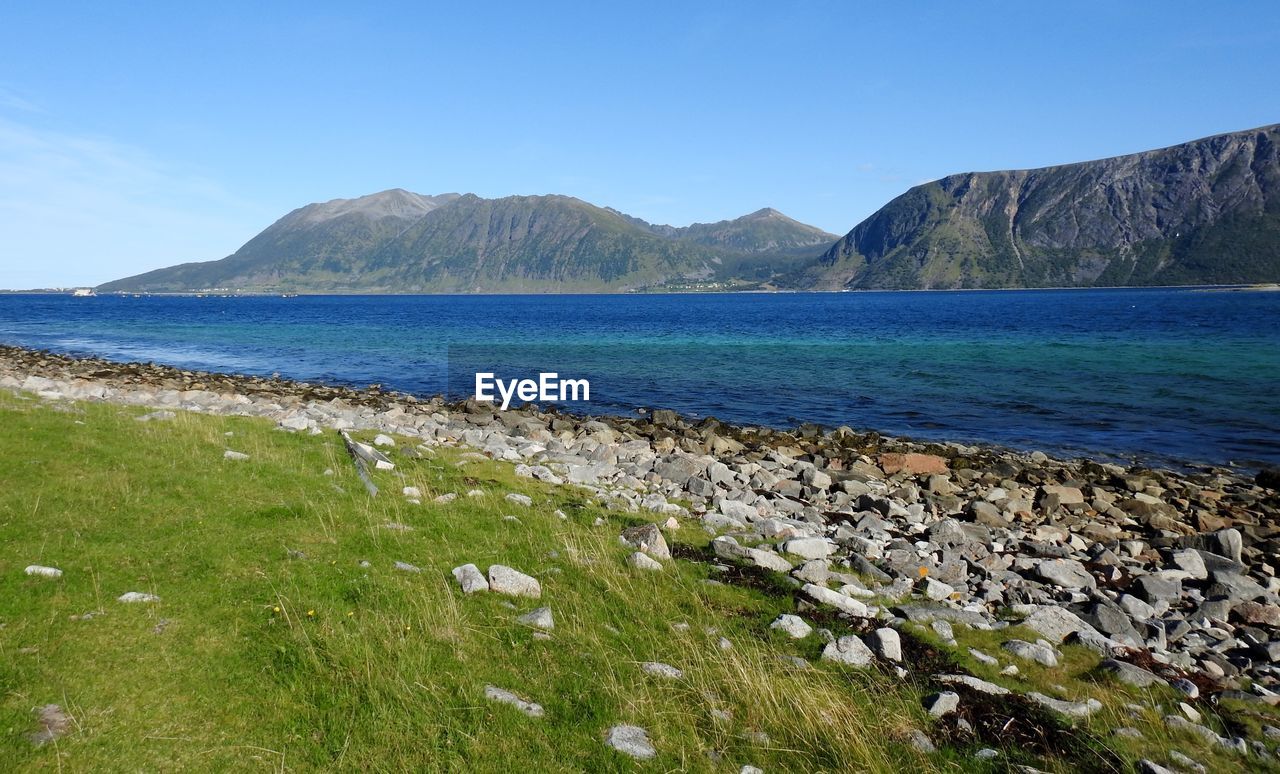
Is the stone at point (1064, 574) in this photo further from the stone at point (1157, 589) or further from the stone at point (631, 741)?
the stone at point (631, 741)

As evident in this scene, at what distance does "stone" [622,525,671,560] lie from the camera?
1344cm

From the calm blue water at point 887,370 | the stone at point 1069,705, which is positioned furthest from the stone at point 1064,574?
the calm blue water at point 887,370

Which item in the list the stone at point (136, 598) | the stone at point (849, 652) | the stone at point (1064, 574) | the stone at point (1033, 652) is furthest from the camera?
the stone at point (1064, 574)

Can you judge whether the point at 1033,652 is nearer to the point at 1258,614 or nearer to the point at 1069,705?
the point at 1069,705

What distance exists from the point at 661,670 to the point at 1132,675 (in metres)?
6.69

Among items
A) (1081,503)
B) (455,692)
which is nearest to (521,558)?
(455,692)

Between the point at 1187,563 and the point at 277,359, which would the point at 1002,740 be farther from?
the point at 277,359

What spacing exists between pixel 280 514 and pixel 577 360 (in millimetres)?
54219

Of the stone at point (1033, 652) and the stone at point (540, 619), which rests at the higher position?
the stone at point (540, 619)

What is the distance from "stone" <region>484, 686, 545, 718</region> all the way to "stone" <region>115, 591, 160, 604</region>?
190 inches

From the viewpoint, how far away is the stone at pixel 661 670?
8.96 meters

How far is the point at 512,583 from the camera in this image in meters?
11.2

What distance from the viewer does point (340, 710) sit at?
7746mm

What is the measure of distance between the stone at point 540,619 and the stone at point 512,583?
32.8 inches
